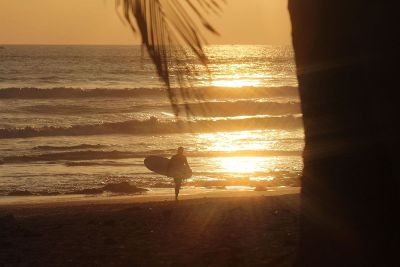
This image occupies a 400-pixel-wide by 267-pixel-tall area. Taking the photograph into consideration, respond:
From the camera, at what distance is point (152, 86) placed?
171ft

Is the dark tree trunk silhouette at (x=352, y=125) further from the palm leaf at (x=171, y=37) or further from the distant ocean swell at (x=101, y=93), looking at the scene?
the distant ocean swell at (x=101, y=93)

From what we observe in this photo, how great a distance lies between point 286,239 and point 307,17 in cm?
599

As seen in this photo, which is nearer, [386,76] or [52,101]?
[386,76]

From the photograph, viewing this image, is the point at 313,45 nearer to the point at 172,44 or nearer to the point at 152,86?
the point at 172,44

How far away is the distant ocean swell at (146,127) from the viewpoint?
32750 mm

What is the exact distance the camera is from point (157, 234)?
987 centimetres

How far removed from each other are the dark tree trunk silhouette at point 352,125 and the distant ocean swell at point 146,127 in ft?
89.7

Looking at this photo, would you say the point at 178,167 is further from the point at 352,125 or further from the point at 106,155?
the point at 352,125

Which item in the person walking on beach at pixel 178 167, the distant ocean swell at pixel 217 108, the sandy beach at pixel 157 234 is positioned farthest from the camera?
the distant ocean swell at pixel 217 108

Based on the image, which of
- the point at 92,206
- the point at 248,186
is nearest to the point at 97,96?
the point at 248,186

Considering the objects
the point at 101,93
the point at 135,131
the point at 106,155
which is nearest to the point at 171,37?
the point at 106,155

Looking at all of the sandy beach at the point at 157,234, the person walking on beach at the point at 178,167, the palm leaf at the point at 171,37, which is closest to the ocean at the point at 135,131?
the palm leaf at the point at 171,37

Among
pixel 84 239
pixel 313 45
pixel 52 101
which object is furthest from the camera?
pixel 52 101

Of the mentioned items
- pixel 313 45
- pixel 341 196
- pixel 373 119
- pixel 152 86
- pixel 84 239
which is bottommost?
pixel 152 86
